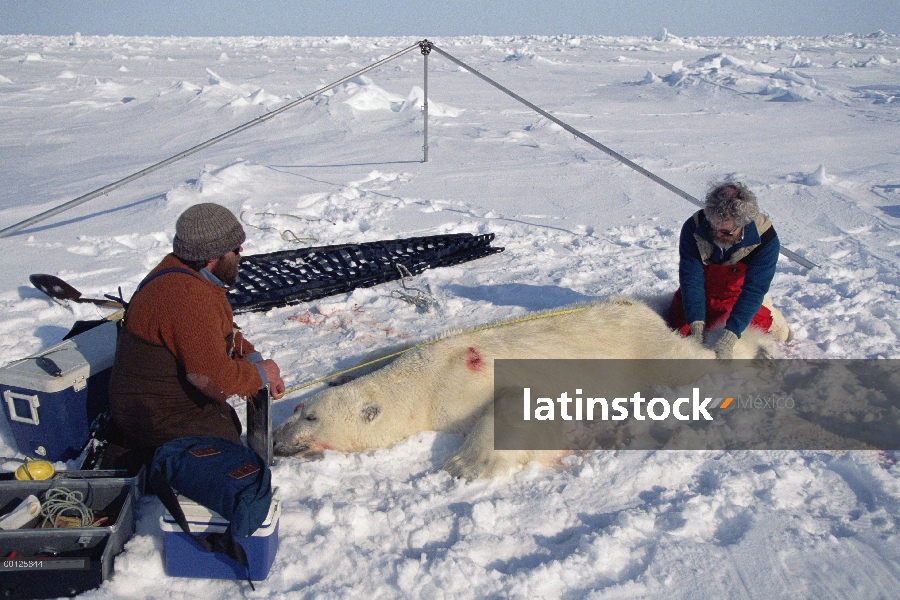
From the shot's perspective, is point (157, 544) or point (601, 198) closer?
point (157, 544)

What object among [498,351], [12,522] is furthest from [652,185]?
[12,522]

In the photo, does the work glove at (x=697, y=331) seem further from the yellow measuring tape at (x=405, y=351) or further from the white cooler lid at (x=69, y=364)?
the white cooler lid at (x=69, y=364)

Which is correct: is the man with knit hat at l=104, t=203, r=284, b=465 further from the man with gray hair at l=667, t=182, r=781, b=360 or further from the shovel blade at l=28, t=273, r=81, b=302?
the man with gray hair at l=667, t=182, r=781, b=360

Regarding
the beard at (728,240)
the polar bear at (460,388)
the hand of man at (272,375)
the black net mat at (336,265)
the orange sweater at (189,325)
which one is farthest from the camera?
the black net mat at (336,265)

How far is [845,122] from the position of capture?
1477cm

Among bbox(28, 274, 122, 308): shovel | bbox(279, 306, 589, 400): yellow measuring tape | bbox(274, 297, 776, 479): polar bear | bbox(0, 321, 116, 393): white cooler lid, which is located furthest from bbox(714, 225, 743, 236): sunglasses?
bbox(28, 274, 122, 308): shovel

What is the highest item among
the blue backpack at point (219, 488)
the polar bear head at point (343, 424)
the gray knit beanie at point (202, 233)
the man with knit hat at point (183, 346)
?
the gray knit beanie at point (202, 233)

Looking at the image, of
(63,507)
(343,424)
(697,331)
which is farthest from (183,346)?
(697,331)

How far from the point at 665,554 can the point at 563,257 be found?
4.47 m

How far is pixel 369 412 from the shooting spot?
3785 millimetres

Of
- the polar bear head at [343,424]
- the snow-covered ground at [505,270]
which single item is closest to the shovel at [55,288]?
the snow-covered ground at [505,270]

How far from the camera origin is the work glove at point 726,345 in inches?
173

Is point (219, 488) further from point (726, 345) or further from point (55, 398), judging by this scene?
point (726, 345)

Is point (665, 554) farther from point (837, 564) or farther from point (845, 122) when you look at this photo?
point (845, 122)
